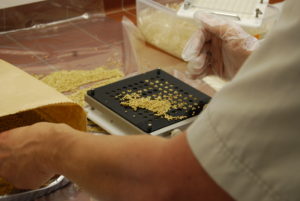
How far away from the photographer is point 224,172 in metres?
0.48

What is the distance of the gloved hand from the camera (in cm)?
105

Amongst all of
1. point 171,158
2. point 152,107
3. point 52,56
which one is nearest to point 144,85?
point 152,107

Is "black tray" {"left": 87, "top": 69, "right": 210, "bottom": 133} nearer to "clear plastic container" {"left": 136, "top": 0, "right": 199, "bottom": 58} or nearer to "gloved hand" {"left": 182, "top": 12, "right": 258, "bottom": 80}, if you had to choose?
"gloved hand" {"left": 182, "top": 12, "right": 258, "bottom": 80}

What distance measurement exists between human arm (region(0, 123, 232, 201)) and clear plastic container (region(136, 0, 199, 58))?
0.69 meters

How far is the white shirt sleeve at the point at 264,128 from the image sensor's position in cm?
46

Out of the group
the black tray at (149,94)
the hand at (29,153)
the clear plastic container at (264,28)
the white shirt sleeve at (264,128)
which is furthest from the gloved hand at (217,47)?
the white shirt sleeve at (264,128)

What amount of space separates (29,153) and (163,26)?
729mm

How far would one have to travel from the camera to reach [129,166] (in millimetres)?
536

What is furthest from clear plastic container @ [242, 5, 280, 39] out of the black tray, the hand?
the hand

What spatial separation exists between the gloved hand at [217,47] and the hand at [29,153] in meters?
0.43

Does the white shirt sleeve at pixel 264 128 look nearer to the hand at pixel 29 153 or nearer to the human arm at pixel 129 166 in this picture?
the human arm at pixel 129 166

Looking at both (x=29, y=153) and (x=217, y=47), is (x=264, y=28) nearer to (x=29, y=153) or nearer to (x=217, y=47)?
(x=217, y=47)

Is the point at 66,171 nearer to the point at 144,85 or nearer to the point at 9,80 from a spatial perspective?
the point at 9,80

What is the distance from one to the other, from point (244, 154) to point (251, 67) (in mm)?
94
